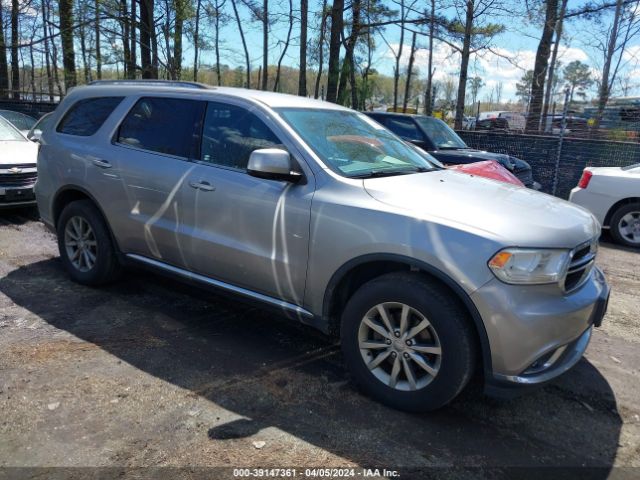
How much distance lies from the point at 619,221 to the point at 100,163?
714 centimetres

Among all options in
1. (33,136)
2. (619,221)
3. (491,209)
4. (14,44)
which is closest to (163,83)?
(491,209)

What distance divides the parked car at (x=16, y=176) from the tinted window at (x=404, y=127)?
610 centimetres

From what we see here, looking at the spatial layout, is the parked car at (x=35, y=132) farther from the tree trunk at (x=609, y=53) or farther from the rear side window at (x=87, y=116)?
the tree trunk at (x=609, y=53)

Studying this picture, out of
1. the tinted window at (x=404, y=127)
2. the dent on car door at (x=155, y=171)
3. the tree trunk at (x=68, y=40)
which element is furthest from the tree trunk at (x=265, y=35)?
the dent on car door at (x=155, y=171)

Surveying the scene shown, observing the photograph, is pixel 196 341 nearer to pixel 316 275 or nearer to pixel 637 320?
pixel 316 275

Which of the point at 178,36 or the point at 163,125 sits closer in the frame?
the point at 163,125

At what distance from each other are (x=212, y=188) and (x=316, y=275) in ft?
3.45

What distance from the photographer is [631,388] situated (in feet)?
11.6

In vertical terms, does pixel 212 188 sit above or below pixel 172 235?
above

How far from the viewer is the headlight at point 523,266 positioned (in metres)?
2.69

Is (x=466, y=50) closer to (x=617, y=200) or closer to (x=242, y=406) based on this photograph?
(x=617, y=200)

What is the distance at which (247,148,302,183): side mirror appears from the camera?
3289 millimetres

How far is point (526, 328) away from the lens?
2.69 m

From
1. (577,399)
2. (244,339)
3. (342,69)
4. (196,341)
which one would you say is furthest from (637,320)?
(342,69)
